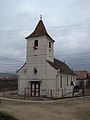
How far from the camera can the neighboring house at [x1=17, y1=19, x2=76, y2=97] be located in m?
29.6

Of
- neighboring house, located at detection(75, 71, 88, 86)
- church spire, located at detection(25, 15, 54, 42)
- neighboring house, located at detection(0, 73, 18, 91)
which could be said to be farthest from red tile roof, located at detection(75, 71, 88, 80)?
church spire, located at detection(25, 15, 54, 42)

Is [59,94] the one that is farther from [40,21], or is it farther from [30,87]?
[40,21]

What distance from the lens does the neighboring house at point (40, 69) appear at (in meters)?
29.6

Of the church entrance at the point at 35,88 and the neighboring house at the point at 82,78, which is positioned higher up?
the neighboring house at the point at 82,78

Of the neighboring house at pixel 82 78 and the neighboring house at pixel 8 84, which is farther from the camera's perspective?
the neighboring house at pixel 82 78

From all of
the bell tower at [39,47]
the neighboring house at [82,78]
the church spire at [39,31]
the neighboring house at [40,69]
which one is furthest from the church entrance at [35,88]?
the neighboring house at [82,78]

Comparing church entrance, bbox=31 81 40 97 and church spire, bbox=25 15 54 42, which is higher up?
church spire, bbox=25 15 54 42

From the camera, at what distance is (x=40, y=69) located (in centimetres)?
3036

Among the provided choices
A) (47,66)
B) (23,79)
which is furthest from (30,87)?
(47,66)

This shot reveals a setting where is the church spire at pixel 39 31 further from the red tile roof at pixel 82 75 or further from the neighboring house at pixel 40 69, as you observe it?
the red tile roof at pixel 82 75

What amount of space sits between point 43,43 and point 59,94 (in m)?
7.55

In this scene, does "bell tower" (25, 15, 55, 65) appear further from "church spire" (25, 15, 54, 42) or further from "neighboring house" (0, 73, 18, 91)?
"neighboring house" (0, 73, 18, 91)

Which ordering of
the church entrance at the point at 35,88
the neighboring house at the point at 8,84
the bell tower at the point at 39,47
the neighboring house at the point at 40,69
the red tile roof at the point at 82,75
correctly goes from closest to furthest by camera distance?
the neighboring house at the point at 40,69 → the bell tower at the point at 39,47 → the church entrance at the point at 35,88 → the neighboring house at the point at 8,84 → the red tile roof at the point at 82,75

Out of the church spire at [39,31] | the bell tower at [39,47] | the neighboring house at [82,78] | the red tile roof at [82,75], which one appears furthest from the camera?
the red tile roof at [82,75]
